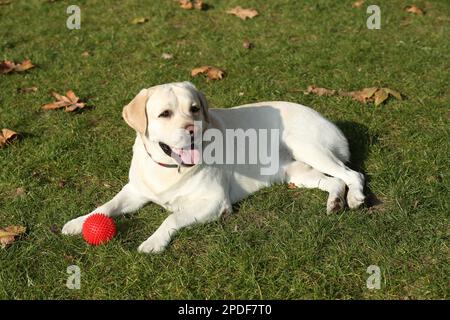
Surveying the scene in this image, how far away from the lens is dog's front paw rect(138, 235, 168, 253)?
11.9 ft

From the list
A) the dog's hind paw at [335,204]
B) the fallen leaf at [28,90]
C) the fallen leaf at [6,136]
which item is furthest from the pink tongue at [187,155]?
the fallen leaf at [28,90]

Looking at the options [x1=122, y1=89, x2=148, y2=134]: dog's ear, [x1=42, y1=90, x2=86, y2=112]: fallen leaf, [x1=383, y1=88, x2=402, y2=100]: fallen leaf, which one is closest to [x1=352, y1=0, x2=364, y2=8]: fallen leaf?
[x1=383, y1=88, x2=402, y2=100]: fallen leaf

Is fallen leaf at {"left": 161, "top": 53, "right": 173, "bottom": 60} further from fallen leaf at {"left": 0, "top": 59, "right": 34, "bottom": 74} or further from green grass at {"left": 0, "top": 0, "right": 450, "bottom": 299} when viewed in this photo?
fallen leaf at {"left": 0, "top": 59, "right": 34, "bottom": 74}

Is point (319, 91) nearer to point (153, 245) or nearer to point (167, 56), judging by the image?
point (167, 56)

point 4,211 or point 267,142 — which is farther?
point 267,142

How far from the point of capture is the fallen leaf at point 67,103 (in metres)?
5.74

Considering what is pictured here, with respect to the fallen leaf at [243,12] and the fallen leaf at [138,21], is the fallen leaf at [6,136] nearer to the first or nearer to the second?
the fallen leaf at [138,21]

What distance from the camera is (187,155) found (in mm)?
3824

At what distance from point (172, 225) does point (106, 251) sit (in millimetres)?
492

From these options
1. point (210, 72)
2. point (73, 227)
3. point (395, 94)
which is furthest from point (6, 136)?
point (395, 94)
